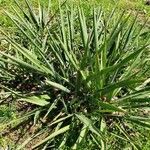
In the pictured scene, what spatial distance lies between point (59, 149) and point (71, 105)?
49cm

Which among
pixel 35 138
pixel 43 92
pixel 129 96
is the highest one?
pixel 129 96

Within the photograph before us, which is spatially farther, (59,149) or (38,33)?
(38,33)

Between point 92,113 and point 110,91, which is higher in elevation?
point 110,91

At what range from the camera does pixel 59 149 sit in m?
4.62

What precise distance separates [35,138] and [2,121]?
0.42m

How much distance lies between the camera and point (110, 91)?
15.0 ft

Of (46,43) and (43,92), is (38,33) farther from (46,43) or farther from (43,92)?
(43,92)

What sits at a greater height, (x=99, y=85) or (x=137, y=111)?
(x=99, y=85)

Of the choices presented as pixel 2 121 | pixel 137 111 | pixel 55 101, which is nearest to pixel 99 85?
pixel 55 101

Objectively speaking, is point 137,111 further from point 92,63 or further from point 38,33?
point 38,33

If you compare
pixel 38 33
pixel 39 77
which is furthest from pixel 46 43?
pixel 39 77

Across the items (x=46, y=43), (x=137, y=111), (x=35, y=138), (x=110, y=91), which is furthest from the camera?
(x=46, y=43)

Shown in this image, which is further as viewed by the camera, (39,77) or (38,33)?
(38,33)

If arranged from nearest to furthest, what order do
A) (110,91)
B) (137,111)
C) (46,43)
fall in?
1. (110,91)
2. (137,111)
3. (46,43)
